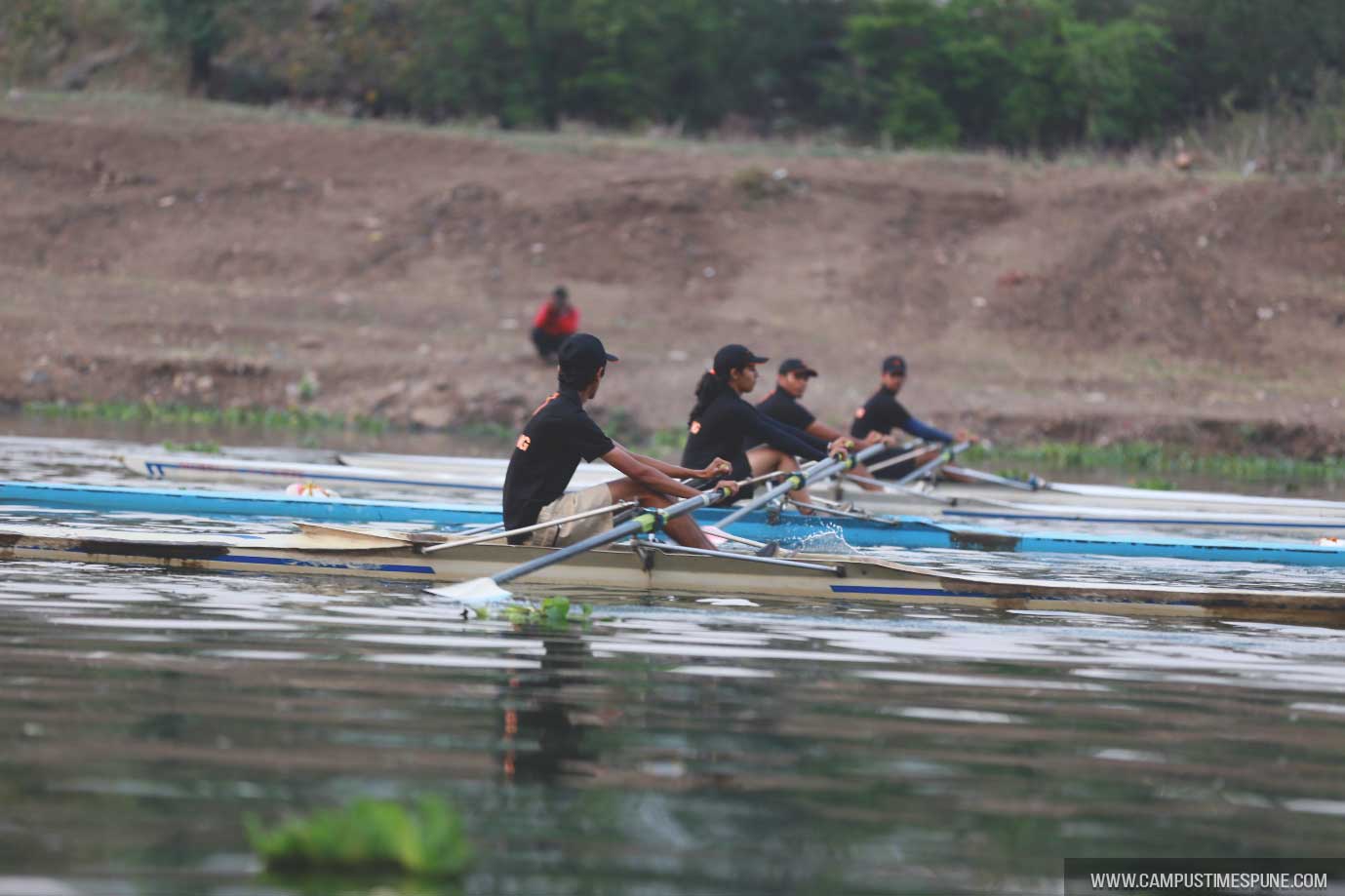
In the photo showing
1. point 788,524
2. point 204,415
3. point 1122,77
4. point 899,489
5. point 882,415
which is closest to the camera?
point 788,524

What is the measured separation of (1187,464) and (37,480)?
1533cm

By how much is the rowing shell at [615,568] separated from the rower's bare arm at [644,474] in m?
0.44

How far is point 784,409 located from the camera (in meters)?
13.8

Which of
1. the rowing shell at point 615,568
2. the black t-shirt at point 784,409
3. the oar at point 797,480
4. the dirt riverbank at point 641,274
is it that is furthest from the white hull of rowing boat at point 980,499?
the dirt riverbank at point 641,274

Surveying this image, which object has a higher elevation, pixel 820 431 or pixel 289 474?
pixel 820 431

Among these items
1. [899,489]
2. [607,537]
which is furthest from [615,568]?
[899,489]

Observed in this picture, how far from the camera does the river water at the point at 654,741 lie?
421 cm

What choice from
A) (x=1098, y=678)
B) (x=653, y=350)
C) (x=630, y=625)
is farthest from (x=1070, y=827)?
(x=653, y=350)

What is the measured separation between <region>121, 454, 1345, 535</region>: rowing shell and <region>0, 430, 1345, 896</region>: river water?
586 centimetres

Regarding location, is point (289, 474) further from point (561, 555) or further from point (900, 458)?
point (561, 555)

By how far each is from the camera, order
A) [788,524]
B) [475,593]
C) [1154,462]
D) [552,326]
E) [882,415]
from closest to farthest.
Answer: [475,593] < [788,524] < [882,415] < [1154,462] < [552,326]

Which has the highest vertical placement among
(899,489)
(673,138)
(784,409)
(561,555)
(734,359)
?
(673,138)

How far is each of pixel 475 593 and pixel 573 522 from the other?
116cm

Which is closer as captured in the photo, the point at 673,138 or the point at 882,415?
the point at 882,415
